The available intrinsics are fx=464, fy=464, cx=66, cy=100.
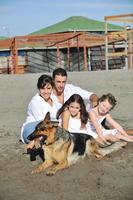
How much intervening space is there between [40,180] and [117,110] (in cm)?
420

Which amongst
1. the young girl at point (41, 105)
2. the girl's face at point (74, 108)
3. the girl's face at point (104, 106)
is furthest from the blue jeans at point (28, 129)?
the girl's face at point (104, 106)

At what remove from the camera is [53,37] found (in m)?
18.6

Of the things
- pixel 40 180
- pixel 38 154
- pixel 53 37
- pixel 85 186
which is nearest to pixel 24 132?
pixel 38 154

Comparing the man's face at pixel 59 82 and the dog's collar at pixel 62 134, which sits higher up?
the man's face at pixel 59 82

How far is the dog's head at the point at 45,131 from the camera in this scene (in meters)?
4.86

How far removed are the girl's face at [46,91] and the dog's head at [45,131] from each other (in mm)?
627

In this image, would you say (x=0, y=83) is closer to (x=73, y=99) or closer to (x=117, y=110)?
(x=117, y=110)

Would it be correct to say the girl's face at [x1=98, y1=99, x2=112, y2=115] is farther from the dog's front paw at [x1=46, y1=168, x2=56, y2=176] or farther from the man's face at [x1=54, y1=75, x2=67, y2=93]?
the dog's front paw at [x1=46, y1=168, x2=56, y2=176]

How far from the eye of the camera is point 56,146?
4961 mm

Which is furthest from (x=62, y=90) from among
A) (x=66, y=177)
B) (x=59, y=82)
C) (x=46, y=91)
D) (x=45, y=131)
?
(x=66, y=177)

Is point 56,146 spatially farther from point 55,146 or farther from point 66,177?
A: point 66,177

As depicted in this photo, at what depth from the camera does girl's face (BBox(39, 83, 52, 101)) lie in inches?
215

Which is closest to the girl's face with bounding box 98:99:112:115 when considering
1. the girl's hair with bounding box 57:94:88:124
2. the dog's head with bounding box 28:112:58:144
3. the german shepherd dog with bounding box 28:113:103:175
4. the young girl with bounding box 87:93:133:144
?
the young girl with bounding box 87:93:133:144

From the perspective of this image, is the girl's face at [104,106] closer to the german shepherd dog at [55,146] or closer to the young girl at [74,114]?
the young girl at [74,114]
